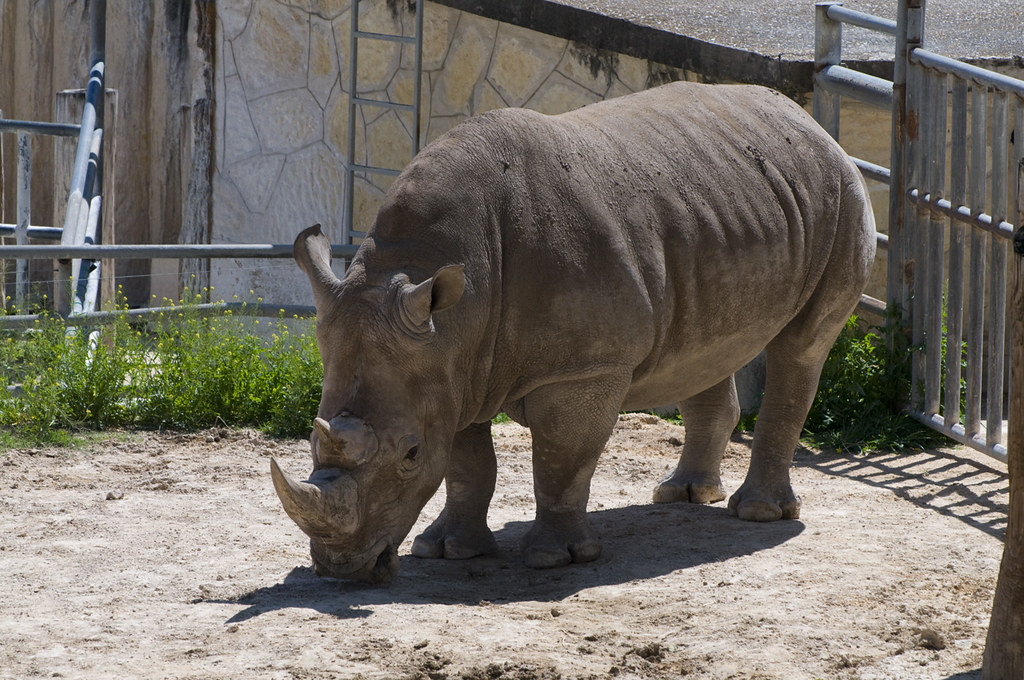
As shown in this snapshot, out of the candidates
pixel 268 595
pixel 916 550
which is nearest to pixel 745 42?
pixel 916 550

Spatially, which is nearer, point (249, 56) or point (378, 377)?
point (378, 377)

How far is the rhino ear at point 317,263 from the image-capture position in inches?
189

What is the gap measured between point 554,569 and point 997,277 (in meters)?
3.02

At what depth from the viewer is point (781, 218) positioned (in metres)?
5.78

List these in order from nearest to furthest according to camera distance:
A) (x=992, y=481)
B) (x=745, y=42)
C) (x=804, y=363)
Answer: (x=804, y=363) → (x=992, y=481) → (x=745, y=42)

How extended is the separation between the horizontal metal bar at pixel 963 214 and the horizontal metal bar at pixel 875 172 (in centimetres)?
25

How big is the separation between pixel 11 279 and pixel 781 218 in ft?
24.4

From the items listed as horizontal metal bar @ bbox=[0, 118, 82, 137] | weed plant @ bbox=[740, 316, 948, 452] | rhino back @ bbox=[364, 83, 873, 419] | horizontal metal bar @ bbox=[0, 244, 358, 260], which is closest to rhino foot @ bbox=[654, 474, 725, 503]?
rhino back @ bbox=[364, 83, 873, 419]

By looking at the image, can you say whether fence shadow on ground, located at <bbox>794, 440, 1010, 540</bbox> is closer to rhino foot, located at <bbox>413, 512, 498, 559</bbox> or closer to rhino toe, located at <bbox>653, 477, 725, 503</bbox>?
rhino toe, located at <bbox>653, 477, 725, 503</bbox>

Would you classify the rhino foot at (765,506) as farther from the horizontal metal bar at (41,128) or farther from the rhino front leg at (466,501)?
the horizontal metal bar at (41,128)

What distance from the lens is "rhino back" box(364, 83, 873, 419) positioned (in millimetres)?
4988

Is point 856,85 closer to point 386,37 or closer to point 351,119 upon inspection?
point 386,37

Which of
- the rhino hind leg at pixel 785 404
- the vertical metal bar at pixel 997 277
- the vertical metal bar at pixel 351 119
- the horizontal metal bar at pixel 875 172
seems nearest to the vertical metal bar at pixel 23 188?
the vertical metal bar at pixel 351 119

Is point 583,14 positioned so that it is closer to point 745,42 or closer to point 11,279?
point 745,42
